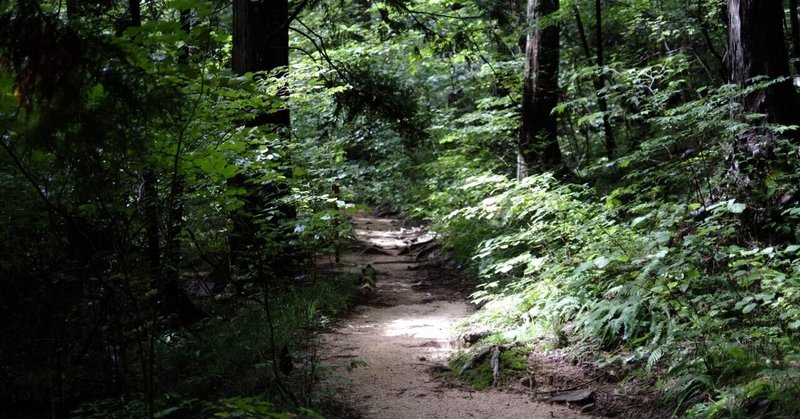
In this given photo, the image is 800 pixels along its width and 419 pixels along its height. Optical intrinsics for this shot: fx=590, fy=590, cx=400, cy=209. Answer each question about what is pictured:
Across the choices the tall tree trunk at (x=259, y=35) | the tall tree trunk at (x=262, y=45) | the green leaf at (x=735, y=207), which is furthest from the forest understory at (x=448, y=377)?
the tall tree trunk at (x=259, y=35)

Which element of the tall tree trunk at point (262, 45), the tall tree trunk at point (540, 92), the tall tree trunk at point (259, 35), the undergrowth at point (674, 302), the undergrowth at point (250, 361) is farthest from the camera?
the tall tree trunk at point (540, 92)

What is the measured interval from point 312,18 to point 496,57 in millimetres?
7569

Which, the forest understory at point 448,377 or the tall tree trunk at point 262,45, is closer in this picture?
the forest understory at point 448,377

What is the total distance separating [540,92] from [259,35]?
180 inches

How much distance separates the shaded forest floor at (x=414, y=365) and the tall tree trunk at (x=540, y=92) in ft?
8.20

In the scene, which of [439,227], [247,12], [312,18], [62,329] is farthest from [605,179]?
[312,18]

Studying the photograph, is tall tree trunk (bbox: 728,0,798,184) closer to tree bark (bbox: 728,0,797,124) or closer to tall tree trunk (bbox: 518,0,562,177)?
tree bark (bbox: 728,0,797,124)

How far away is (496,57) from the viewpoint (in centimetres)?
1232

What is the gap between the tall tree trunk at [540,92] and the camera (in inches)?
375

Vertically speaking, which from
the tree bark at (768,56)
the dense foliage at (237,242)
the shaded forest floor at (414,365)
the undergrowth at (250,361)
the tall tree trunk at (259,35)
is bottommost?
the shaded forest floor at (414,365)

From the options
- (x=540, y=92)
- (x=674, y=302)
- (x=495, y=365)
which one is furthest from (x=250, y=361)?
(x=540, y=92)

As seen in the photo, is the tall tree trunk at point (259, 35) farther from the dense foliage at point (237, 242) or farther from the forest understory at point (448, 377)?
the forest understory at point (448, 377)

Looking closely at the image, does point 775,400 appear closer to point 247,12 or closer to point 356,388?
point 356,388

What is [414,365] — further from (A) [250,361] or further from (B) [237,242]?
(B) [237,242]
